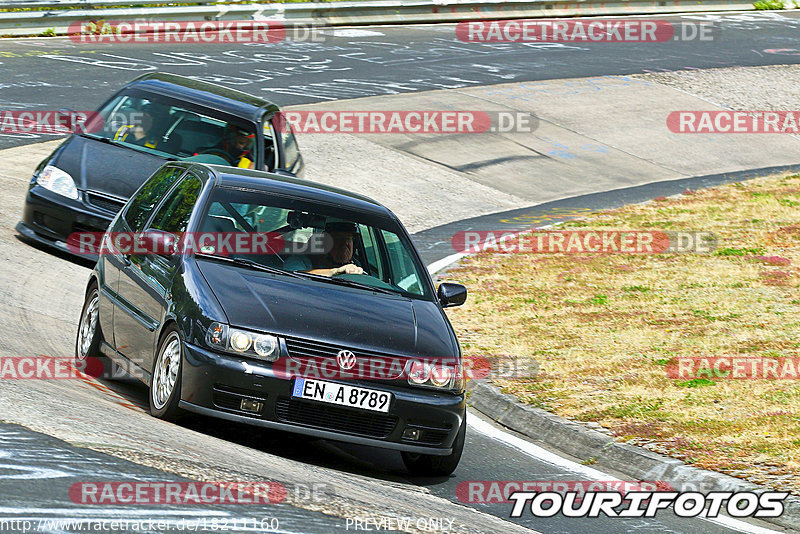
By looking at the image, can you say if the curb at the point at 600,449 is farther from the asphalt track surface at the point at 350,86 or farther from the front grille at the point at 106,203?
the front grille at the point at 106,203

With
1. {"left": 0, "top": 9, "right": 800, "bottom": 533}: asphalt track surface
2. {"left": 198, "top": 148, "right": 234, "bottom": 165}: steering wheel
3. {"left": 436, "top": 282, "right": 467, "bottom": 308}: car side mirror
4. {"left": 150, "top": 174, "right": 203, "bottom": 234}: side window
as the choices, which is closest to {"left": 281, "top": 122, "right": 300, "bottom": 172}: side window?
{"left": 198, "top": 148, "right": 234, "bottom": 165}: steering wheel

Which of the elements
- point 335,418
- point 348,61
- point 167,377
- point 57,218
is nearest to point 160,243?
point 167,377

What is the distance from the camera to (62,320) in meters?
10.3

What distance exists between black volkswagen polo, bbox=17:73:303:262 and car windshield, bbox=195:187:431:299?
13.0ft

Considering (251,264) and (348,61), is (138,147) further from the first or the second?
(348,61)

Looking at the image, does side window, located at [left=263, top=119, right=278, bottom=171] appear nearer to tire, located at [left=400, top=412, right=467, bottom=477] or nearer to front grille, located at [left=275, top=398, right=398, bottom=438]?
tire, located at [left=400, top=412, right=467, bottom=477]

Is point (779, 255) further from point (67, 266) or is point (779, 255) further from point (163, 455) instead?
point (163, 455)

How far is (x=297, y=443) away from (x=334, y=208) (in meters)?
1.61

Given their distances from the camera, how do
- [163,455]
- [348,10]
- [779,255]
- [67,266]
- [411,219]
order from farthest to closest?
[348,10], [411,219], [779,255], [67,266], [163,455]

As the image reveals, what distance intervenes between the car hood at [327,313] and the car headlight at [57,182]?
15.8ft

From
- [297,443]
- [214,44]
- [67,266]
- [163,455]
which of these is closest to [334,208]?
[297,443]

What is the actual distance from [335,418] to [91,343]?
8.29 feet

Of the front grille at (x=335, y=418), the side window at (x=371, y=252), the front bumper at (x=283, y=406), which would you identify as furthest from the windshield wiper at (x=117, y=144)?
the front grille at (x=335, y=418)

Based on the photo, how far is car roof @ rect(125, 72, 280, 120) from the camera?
1276 cm
